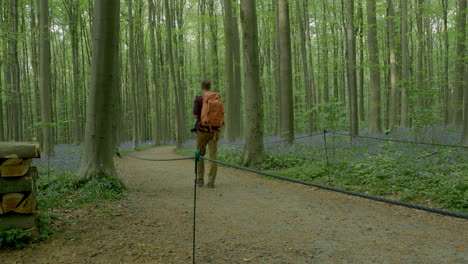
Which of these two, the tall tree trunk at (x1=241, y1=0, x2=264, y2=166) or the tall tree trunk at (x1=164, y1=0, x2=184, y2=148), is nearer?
the tall tree trunk at (x1=241, y1=0, x2=264, y2=166)

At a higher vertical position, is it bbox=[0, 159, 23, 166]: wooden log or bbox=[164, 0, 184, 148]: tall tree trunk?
bbox=[164, 0, 184, 148]: tall tree trunk

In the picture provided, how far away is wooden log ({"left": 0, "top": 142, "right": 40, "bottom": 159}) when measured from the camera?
336 centimetres

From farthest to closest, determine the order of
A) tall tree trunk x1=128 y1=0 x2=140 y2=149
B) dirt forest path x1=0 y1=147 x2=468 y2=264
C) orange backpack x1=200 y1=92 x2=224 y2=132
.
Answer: tall tree trunk x1=128 y1=0 x2=140 y2=149 → orange backpack x1=200 y1=92 x2=224 y2=132 → dirt forest path x1=0 y1=147 x2=468 y2=264

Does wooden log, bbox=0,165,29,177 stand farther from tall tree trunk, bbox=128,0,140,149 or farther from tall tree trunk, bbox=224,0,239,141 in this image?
tall tree trunk, bbox=128,0,140,149

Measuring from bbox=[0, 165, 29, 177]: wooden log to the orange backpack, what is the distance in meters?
3.52

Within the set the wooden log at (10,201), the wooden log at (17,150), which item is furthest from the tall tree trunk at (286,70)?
the wooden log at (10,201)

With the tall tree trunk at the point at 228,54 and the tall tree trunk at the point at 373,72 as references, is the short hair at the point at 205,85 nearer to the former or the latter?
the tall tree trunk at the point at 228,54

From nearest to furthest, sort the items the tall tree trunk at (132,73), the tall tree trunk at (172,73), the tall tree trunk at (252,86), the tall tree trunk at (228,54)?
the tall tree trunk at (252,86) < the tall tree trunk at (228,54) < the tall tree trunk at (132,73) < the tall tree trunk at (172,73)

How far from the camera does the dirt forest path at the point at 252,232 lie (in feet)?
10.5

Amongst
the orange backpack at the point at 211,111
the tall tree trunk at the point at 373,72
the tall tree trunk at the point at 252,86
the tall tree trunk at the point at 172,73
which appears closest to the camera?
the orange backpack at the point at 211,111

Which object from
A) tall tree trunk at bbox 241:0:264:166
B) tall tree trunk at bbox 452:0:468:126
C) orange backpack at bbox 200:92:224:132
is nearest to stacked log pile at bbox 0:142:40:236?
orange backpack at bbox 200:92:224:132

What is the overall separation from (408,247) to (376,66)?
39.0 feet

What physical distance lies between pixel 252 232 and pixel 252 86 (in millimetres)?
5548

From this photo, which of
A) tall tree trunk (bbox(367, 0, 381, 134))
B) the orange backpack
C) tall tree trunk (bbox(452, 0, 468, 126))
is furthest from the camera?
tall tree trunk (bbox(367, 0, 381, 134))
